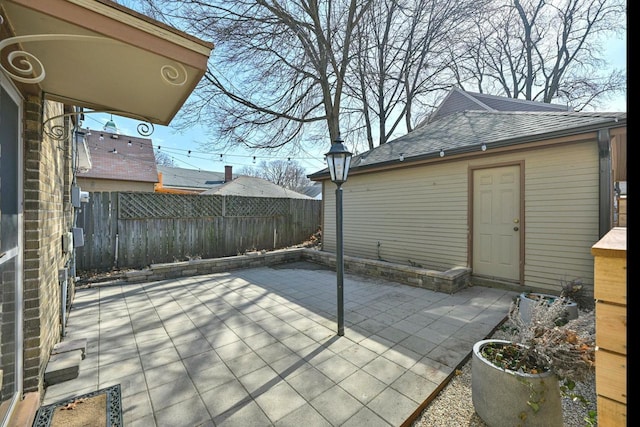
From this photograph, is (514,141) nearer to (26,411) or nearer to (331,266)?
(331,266)

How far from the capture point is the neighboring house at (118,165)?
12.4 m

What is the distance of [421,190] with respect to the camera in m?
6.00

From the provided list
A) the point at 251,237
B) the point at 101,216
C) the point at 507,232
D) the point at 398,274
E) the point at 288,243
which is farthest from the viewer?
the point at 288,243

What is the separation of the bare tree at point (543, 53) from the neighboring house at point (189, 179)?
17.1 metres

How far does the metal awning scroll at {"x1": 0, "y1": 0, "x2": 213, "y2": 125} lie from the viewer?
130cm

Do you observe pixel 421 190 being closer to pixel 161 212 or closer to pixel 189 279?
pixel 189 279

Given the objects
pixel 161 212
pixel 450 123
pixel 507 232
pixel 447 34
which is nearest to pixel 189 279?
pixel 161 212

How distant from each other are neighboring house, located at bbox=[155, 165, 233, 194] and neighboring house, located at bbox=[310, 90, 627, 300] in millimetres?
15364

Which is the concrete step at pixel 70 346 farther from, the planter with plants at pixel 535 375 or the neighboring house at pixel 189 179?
the neighboring house at pixel 189 179

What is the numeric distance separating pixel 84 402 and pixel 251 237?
612 centimetres

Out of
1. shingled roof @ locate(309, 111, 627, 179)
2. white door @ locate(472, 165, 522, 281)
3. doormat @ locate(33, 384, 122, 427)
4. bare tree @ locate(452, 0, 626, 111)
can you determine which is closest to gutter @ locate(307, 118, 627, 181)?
shingled roof @ locate(309, 111, 627, 179)

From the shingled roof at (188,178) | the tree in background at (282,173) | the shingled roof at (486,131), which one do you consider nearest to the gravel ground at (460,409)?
the shingled roof at (486,131)

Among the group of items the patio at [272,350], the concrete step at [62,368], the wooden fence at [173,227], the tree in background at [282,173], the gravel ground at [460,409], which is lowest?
the gravel ground at [460,409]

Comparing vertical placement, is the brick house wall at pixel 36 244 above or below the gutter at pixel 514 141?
below
